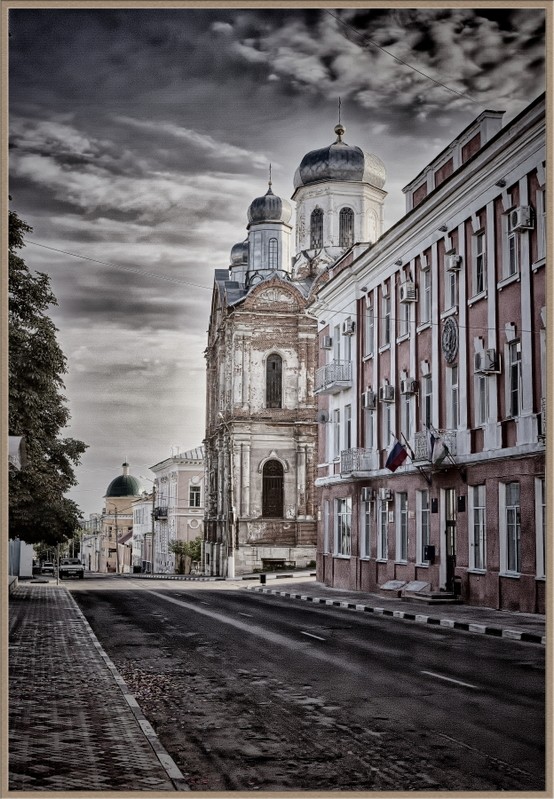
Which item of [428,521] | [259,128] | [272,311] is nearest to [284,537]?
[272,311]

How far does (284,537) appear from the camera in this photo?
5381 cm

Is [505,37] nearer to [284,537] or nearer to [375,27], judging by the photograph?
[375,27]

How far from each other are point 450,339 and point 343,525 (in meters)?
11.3

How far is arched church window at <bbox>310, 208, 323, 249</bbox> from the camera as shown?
57.5 metres

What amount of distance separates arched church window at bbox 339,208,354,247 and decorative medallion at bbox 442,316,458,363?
110ft

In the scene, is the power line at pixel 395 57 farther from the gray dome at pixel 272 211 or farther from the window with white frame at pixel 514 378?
the gray dome at pixel 272 211

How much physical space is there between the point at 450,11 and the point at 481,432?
46.6 ft

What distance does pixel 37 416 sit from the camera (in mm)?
20531

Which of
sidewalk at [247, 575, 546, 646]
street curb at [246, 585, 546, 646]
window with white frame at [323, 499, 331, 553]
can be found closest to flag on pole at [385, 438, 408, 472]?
sidewalk at [247, 575, 546, 646]

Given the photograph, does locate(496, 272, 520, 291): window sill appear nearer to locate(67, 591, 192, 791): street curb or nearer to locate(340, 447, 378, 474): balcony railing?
locate(340, 447, 378, 474): balcony railing

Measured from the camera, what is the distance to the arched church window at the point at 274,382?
5578 centimetres

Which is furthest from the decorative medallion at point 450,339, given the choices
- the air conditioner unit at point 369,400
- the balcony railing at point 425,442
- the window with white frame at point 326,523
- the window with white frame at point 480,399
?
the window with white frame at point 326,523

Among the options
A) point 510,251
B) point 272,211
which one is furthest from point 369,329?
point 272,211

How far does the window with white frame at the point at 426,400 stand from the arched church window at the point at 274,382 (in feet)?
97.9
